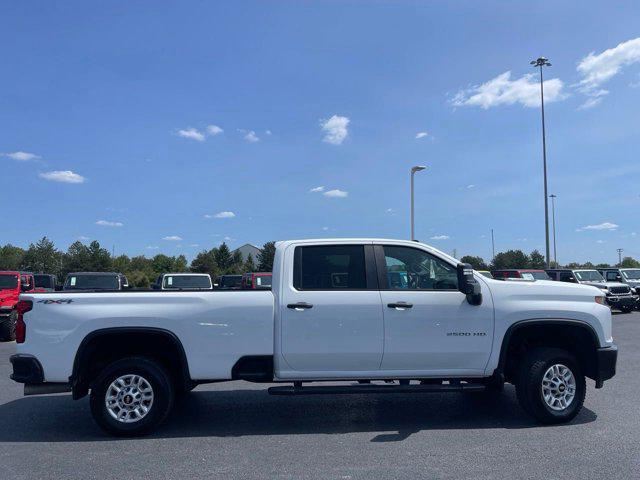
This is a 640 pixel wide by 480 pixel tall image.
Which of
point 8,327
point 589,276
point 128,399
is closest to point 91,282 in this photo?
point 8,327

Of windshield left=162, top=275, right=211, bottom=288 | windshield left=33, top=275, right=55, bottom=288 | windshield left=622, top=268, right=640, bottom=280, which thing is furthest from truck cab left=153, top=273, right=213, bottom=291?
windshield left=622, top=268, right=640, bottom=280

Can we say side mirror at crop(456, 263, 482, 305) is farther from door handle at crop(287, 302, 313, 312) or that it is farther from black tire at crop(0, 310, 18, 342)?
black tire at crop(0, 310, 18, 342)

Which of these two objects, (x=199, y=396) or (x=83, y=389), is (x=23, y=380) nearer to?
(x=83, y=389)

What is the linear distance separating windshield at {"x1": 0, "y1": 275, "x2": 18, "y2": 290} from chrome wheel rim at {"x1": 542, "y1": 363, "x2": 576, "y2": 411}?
1470 cm

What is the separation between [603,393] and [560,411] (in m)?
2.04

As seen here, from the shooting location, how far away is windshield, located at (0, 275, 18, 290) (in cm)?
1584

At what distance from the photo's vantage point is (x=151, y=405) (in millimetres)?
5969

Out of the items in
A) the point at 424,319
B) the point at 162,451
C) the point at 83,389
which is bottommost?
the point at 162,451

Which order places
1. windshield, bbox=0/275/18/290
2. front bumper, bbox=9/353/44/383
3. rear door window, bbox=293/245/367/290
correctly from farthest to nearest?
windshield, bbox=0/275/18/290
rear door window, bbox=293/245/367/290
front bumper, bbox=9/353/44/383

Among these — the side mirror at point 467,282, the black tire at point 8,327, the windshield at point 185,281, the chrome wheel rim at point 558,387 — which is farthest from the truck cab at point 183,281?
the chrome wheel rim at point 558,387

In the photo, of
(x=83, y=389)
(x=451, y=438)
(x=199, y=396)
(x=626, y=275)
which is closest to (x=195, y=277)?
(x=199, y=396)

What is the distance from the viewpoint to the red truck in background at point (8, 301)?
591 inches

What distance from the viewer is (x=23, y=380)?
5824 millimetres

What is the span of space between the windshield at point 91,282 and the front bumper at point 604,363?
12.5 meters
